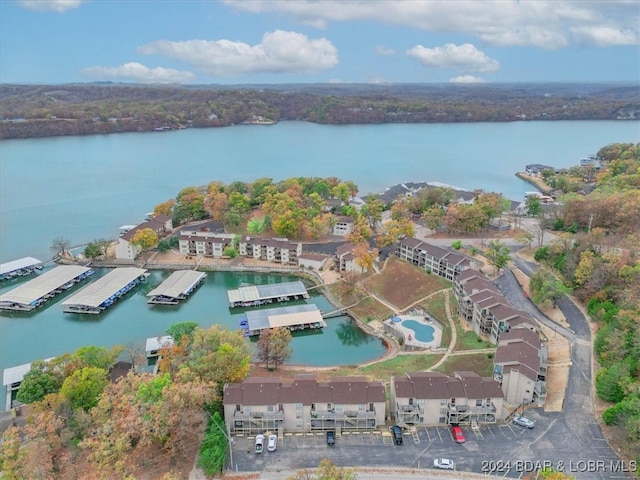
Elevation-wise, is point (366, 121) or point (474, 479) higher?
point (366, 121)

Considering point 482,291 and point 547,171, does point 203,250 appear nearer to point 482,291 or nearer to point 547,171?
point 482,291

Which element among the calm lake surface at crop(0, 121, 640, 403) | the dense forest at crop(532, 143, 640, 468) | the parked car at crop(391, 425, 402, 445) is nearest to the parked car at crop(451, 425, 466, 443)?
the parked car at crop(391, 425, 402, 445)

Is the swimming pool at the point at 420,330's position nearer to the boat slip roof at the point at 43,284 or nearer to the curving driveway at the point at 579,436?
the curving driveway at the point at 579,436

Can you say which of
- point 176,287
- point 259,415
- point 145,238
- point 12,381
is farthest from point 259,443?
point 145,238

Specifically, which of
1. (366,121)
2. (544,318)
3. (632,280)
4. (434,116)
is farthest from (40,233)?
(434,116)

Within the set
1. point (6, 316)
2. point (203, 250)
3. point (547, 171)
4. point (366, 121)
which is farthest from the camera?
point (366, 121)

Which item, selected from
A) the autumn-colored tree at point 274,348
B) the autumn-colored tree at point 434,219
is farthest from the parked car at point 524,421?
the autumn-colored tree at point 434,219

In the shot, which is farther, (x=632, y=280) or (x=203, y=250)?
(x=203, y=250)

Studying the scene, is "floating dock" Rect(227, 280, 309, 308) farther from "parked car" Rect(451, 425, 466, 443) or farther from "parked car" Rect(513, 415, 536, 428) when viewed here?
"parked car" Rect(513, 415, 536, 428)
